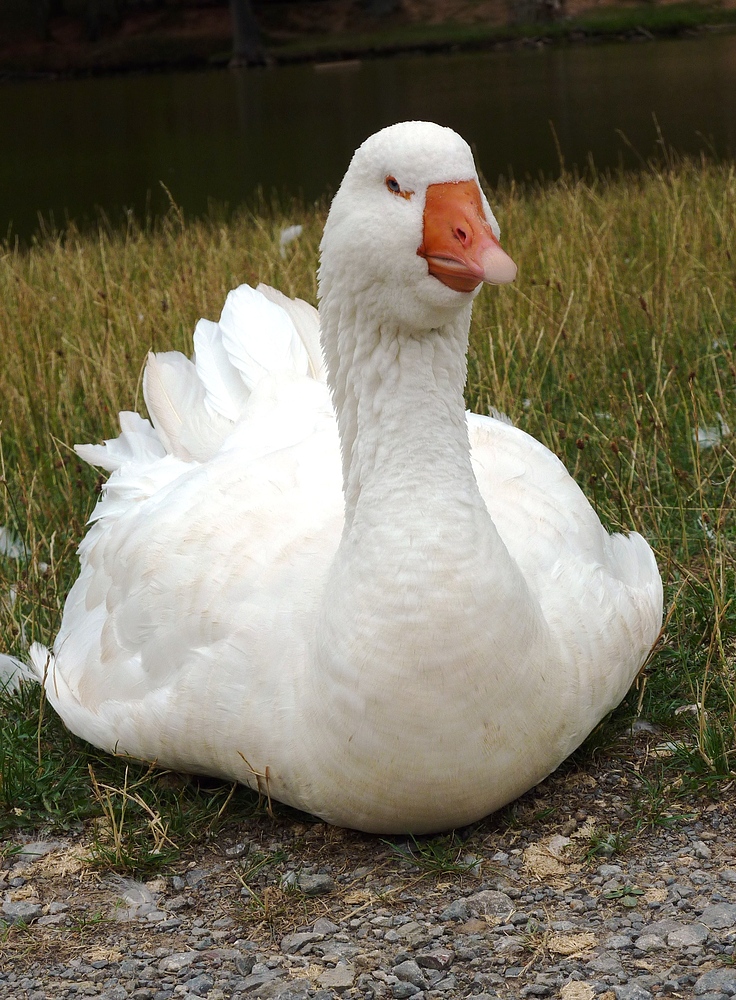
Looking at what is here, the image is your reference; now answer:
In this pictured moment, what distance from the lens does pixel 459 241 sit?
276 cm

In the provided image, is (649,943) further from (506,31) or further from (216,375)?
(506,31)

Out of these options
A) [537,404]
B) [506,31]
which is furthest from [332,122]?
[537,404]

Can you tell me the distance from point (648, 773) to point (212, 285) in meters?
5.22

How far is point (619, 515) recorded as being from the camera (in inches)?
188

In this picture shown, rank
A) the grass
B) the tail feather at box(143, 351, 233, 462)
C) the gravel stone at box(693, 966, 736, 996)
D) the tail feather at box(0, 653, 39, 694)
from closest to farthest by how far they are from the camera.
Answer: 1. the gravel stone at box(693, 966, 736, 996)
2. the grass
3. the tail feather at box(0, 653, 39, 694)
4. the tail feather at box(143, 351, 233, 462)

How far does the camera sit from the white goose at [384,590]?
9.52 ft

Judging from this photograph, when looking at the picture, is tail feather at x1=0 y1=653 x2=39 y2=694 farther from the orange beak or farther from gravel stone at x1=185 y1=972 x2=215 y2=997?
the orange beak

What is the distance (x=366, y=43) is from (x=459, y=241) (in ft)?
138

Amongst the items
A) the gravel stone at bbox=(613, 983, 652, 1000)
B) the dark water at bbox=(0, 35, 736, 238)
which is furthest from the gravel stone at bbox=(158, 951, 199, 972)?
the dark water at bbox=(0, 35, 736, 238)

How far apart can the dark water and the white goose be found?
997cm

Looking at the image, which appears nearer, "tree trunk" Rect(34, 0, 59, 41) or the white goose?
the white goose

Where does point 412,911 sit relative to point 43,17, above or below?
below

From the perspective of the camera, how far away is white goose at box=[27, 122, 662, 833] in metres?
2.90

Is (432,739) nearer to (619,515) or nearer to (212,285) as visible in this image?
(619,515)
